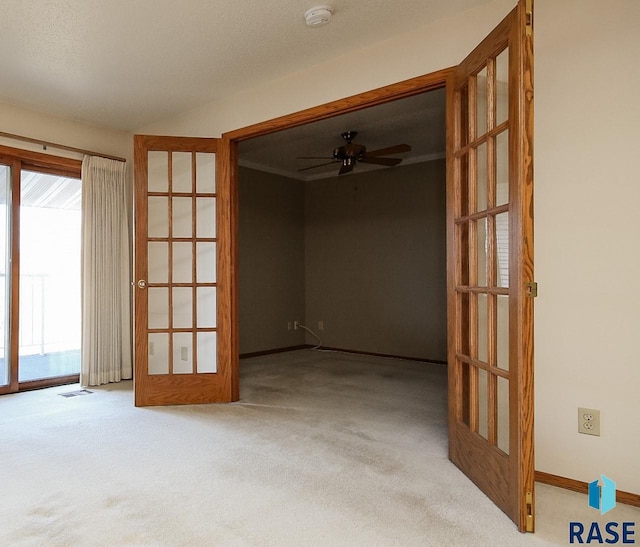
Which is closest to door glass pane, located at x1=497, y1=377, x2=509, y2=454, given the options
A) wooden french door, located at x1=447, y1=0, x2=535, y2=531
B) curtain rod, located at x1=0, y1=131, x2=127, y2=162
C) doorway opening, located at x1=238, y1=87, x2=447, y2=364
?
wooden french door, located at x1=447, y1=0, x2=535, y2=531

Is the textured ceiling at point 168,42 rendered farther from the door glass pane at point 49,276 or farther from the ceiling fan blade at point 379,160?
the ceiling fan blade at point 379,160

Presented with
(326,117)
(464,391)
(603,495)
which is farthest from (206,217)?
(603,495)

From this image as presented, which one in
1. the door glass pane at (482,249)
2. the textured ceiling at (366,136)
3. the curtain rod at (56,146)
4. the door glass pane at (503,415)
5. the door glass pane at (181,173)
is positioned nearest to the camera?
the door glass pane at (503,415)

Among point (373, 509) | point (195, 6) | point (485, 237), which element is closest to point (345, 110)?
point (195, 6)

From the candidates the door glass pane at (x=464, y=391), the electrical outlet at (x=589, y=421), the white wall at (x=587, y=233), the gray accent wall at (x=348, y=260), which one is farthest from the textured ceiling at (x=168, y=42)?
the gray accent wall at (x=348, y=260)

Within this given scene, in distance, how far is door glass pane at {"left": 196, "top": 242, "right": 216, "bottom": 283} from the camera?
385 centimetres

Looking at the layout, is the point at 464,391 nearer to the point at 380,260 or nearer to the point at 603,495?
the point at 603,495

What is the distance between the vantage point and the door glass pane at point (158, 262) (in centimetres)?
379

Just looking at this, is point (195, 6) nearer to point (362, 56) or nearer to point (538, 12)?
point (362, 56)

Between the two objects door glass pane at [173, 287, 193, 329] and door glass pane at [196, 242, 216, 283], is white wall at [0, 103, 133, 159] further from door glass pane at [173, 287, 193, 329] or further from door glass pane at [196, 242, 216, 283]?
door glass pane at [173, 287, 193, 329]

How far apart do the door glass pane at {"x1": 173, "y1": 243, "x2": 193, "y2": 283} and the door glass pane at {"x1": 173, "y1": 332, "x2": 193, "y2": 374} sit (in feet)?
1.52

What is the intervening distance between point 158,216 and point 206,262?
54 cm

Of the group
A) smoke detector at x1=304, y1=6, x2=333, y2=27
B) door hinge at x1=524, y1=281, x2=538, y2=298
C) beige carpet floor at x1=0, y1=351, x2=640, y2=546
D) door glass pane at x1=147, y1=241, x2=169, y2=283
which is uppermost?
smoke detector at x1=304, y1=6, x2=333, y2=27

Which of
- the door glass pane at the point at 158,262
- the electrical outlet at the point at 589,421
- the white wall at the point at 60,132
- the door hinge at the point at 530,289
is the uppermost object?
the white wall at the point at 60,132
